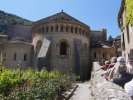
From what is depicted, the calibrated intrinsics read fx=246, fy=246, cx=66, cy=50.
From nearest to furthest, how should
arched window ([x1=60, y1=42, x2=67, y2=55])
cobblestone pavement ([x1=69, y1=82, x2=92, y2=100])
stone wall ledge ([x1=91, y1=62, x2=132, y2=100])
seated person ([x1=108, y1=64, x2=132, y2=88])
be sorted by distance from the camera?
stone wall ledge ([x1=91, y1=62, x2=132, y2=100]) → seated person ([x1=108, y1=64, x2=132, y2=88]) → cobblestone pavement ([x1=69, y1=82, x2=92, y2=100]) → arched window ([x1=60, y1=42, x2=67, y2=55])

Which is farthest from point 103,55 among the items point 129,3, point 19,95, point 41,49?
point 19,95

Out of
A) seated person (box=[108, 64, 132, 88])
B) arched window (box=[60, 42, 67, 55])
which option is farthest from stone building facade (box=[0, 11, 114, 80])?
seated person (box=[108, 64, 132, 88])

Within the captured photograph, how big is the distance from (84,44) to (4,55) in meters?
13.1

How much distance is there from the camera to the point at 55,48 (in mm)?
37312

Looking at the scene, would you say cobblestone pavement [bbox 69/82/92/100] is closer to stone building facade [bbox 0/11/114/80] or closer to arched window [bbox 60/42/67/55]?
stone building facade [bbox 0/11/114/80]

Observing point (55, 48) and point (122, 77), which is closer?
point (122, 77)

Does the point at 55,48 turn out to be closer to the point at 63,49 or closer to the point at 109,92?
the point at 63,49

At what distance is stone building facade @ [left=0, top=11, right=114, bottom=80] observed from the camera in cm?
3666

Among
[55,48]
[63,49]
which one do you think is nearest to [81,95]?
[55,48]

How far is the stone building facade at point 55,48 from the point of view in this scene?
36656 mm

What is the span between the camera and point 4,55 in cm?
3925

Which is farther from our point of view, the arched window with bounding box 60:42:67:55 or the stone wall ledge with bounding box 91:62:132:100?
the arched window with bounding box 60:42:67:55

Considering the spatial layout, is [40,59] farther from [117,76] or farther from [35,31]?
[117,76]

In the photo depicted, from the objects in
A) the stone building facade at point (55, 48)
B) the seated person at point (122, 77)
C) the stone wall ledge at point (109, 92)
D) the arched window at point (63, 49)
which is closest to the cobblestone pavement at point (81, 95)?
the stone wall ledge at point (109, 92)
